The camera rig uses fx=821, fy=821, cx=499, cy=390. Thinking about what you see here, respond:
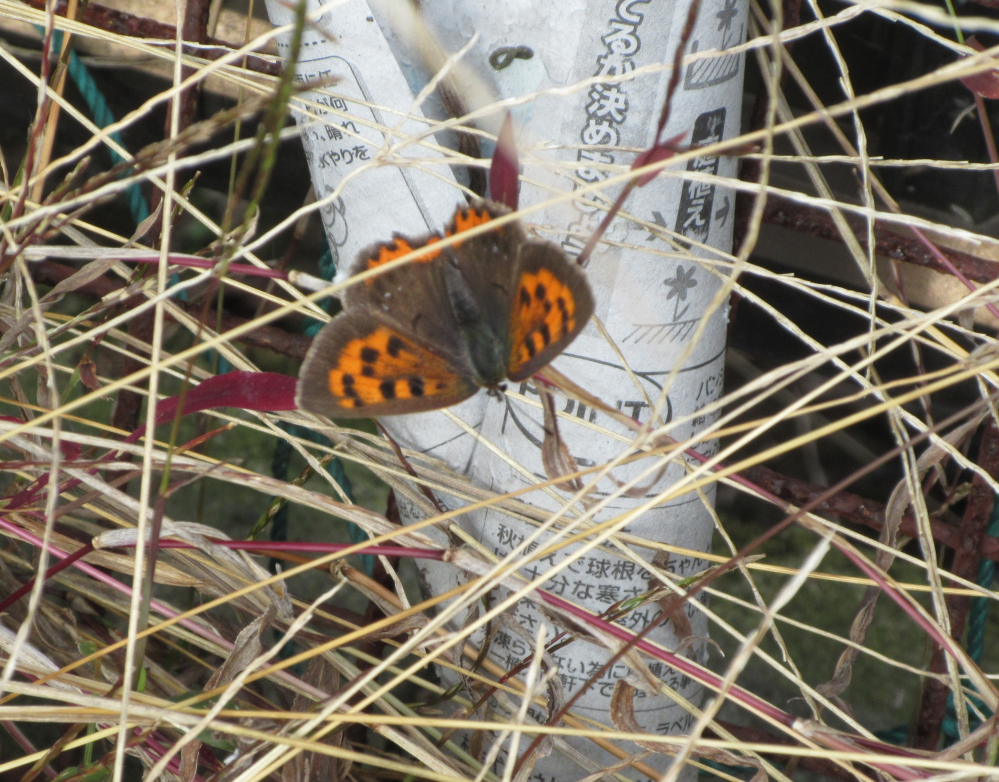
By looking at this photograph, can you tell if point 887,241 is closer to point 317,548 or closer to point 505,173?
point 505,173

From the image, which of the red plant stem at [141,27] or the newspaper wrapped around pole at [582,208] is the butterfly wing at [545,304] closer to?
the newspaper wrapped around pole at [582,208]

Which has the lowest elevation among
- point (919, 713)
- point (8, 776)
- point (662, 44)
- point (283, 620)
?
point (8, 776)

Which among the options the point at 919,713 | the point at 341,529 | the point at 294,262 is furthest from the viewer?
the point at 294,262

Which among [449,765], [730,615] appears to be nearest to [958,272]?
[449,765]

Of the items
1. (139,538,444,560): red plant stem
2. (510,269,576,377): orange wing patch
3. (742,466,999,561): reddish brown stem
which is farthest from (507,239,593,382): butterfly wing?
(742,466,999,561): reddish brown stem

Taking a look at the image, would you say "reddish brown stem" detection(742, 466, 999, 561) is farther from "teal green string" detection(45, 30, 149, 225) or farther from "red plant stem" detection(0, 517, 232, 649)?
"teal green string" detection(45, 30, 149, 225)

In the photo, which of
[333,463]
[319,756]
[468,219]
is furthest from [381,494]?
[468,219]

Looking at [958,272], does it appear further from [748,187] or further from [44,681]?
[44,681]
